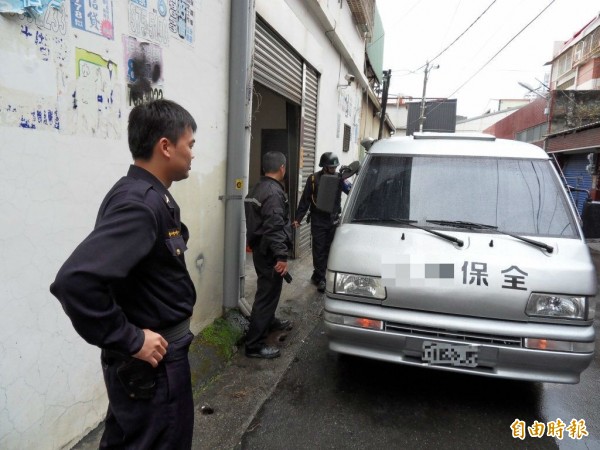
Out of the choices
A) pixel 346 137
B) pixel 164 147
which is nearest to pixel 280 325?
pixel 164 147

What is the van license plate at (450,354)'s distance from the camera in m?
2.56

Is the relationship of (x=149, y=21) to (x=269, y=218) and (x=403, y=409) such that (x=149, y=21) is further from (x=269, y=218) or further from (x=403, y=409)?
(x=403, y=409)

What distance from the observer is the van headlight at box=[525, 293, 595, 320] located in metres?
2.51

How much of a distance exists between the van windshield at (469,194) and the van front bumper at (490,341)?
2.42ft

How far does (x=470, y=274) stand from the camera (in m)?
2.56

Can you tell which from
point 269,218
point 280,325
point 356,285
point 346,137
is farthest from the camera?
point 346,137

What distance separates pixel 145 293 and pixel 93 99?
1.39m

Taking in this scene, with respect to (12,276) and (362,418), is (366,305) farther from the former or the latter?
(12,276)

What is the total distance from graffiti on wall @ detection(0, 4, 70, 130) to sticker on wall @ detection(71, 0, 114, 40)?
0.09 meters

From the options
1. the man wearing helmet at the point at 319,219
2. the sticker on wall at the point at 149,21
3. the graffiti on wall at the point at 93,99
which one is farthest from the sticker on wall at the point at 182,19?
the man wearing helmet at the point at 319,219

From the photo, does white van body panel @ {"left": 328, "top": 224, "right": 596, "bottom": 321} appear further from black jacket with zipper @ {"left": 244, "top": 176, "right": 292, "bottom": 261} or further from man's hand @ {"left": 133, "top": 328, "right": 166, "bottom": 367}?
man's hand @ {"left": 133, "top": 328, "right": 166, "bottom": 367}

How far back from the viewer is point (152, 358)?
1.31 meters

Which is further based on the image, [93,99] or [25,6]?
[93,99]

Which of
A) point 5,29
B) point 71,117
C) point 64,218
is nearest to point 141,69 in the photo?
point 71,117
